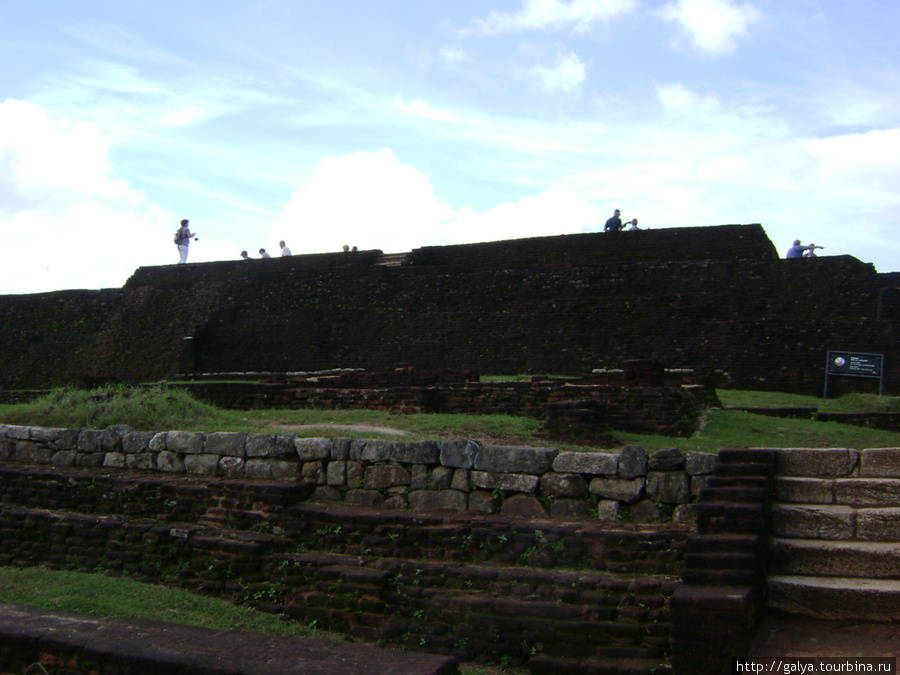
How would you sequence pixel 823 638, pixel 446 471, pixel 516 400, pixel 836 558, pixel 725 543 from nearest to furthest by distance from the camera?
1. pixel 823 638
2. pixel 725 543
3. pixel 836 558
4. pixel 446 471
5. pixel 516 400

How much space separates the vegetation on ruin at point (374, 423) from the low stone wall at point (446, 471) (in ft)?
1.56

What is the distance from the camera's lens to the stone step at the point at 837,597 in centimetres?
447

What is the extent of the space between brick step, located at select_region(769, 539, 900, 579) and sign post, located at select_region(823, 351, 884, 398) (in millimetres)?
10148

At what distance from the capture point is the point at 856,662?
3961 millimetres

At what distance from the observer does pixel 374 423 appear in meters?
8.77

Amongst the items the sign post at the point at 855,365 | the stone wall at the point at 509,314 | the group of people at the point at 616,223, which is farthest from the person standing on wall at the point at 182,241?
the sign post at the point at 855,365

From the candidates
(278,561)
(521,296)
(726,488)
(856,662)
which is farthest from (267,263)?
(856,662)

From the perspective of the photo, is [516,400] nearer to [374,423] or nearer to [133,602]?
[374,423]

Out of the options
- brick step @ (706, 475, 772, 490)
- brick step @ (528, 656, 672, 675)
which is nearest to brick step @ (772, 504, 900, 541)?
brick step @ (706, 475, 772, 490)

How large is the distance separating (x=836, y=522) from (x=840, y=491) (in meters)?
0.36

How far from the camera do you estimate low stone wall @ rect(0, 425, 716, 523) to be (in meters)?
5.78

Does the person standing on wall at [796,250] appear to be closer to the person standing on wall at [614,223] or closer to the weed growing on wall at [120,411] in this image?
the person standing on wall at [614,223]

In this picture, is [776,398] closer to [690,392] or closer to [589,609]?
[690,392]

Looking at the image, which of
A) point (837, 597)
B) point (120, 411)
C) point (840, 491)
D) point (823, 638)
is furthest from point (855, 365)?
point (120, 411)
